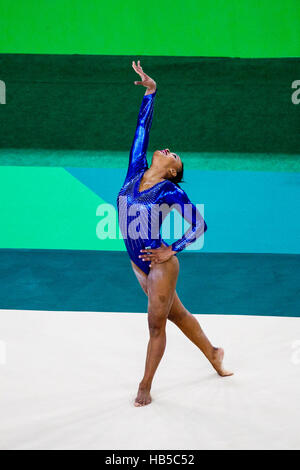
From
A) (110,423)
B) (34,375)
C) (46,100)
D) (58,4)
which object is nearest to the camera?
(110,423)

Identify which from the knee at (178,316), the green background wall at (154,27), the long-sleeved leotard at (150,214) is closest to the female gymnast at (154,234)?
the long-sleeved leotard at (150,214)

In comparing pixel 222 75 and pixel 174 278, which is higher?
pixel 222 75

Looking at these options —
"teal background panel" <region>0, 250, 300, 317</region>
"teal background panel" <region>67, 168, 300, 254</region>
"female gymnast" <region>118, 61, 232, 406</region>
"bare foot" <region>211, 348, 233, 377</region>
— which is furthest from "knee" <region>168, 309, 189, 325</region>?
"teal background panel" <region>67, 168, 300, 254</region>

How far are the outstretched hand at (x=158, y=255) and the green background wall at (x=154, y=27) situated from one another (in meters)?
6.63

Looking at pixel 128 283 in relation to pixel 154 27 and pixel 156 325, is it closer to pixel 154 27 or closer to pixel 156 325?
pixel 156 325

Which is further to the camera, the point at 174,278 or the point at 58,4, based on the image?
the point at 58,4

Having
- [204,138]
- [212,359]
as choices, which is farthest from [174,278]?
[204,138]

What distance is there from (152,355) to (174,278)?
42 centimetres

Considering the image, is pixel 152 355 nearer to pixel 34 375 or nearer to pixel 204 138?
pixel 34 375

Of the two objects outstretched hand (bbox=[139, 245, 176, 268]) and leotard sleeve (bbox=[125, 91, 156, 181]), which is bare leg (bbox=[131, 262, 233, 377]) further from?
leotard sleeve (bbox=[125, 91, 156, 181])

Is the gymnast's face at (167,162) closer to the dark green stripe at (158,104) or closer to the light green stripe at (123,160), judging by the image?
the light green stripe at (123,160)

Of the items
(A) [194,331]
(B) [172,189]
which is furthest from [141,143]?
(A) [194,331]

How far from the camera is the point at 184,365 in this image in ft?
11.1

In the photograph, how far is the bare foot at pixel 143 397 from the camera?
2879mm
